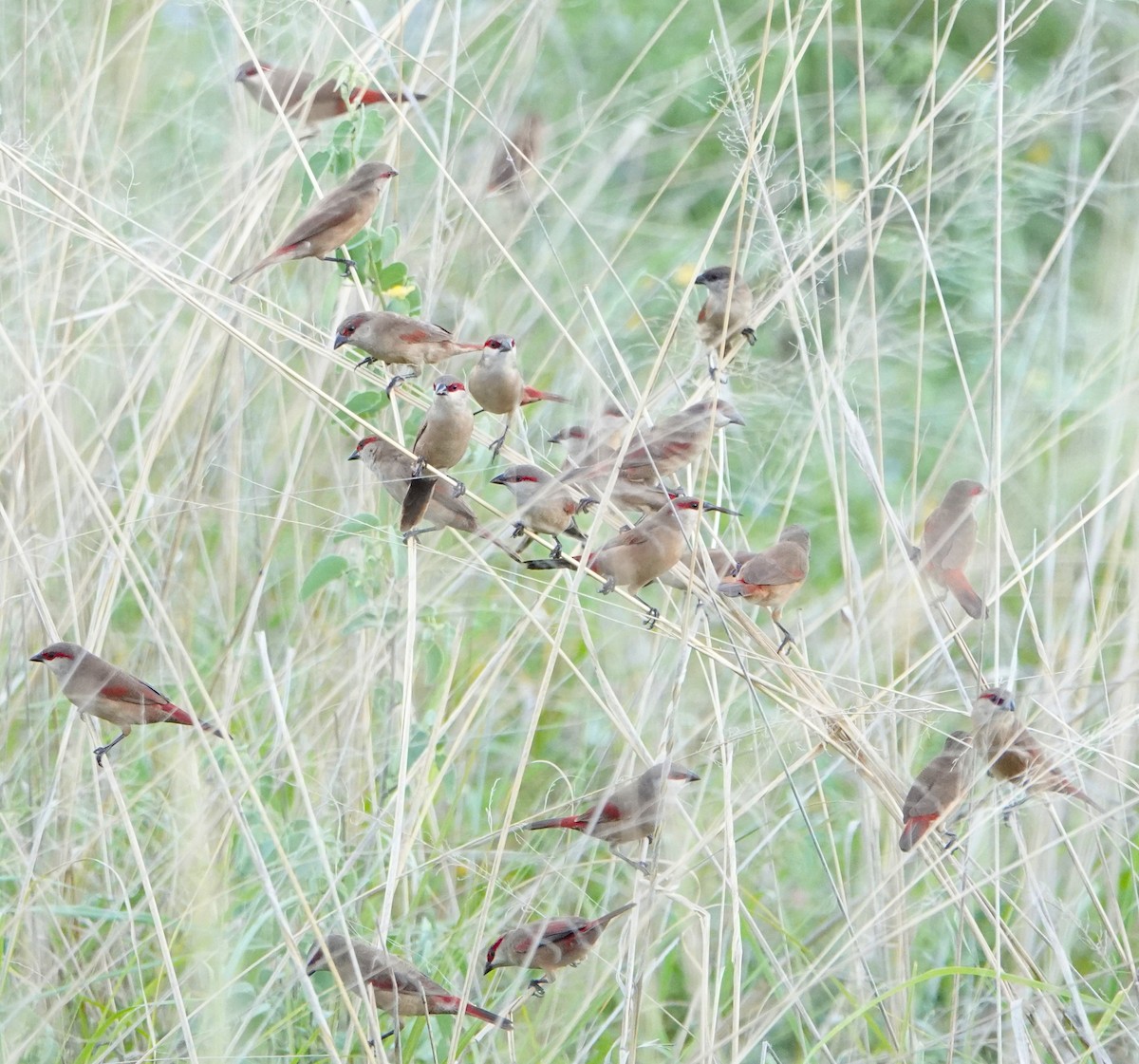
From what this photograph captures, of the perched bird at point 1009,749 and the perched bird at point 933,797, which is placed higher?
the perched bird at point 1009,749

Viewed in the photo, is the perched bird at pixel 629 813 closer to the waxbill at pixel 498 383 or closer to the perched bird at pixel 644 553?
the perched bird at pixel 644 553

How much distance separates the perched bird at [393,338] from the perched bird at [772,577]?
77 cm

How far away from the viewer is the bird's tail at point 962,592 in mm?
3072

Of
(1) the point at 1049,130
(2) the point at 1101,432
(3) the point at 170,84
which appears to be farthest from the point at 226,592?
(1) the point at 1049,130

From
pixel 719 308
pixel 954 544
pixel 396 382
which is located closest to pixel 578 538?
pixel 396 382

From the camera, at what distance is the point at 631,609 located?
314 centimetres

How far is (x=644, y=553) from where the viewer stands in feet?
9.70

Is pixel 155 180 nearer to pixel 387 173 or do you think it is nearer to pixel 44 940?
pixel 387 173

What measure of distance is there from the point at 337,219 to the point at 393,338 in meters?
0.28

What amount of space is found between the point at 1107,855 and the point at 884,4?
4.07m

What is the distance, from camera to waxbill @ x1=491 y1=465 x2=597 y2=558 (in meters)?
2.98

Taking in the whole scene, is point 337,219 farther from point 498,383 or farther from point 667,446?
point 667,446

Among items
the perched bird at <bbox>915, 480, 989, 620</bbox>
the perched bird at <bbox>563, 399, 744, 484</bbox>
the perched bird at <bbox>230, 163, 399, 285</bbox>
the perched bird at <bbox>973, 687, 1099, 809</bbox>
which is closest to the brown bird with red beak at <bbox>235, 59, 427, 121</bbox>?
the perched bird at <bbox>230, 163, 399, 285</bbox>

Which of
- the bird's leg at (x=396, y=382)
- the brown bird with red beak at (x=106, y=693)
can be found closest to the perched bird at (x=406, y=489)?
the bird's leg at (x=396, y=382)
